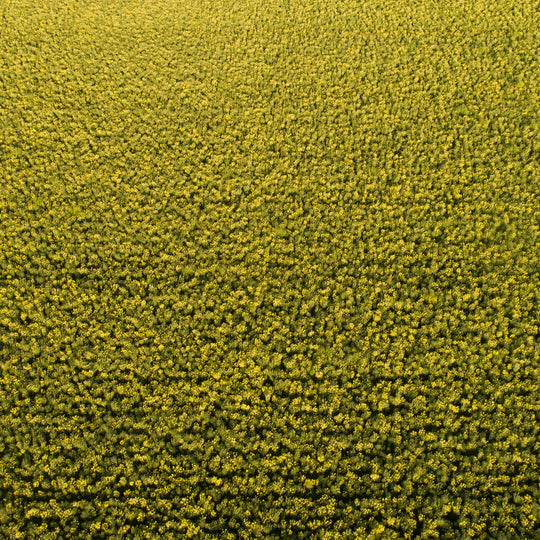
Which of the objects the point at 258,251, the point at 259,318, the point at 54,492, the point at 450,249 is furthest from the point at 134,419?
the point at 450,249

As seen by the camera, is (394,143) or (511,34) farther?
(511,34)

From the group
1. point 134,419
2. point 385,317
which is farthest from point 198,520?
point 385,317

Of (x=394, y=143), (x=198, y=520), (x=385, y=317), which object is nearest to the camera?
(x=198, y=520)

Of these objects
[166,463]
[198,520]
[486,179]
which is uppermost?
[486,179]

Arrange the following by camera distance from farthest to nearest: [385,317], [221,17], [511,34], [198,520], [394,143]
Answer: [221,17], [511,34], [394,143], [385,317], [198,520]

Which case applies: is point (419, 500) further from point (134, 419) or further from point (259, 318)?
point (134, 419)

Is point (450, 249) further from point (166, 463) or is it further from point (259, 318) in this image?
point (166, 463)

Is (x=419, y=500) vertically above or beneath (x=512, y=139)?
beneath
